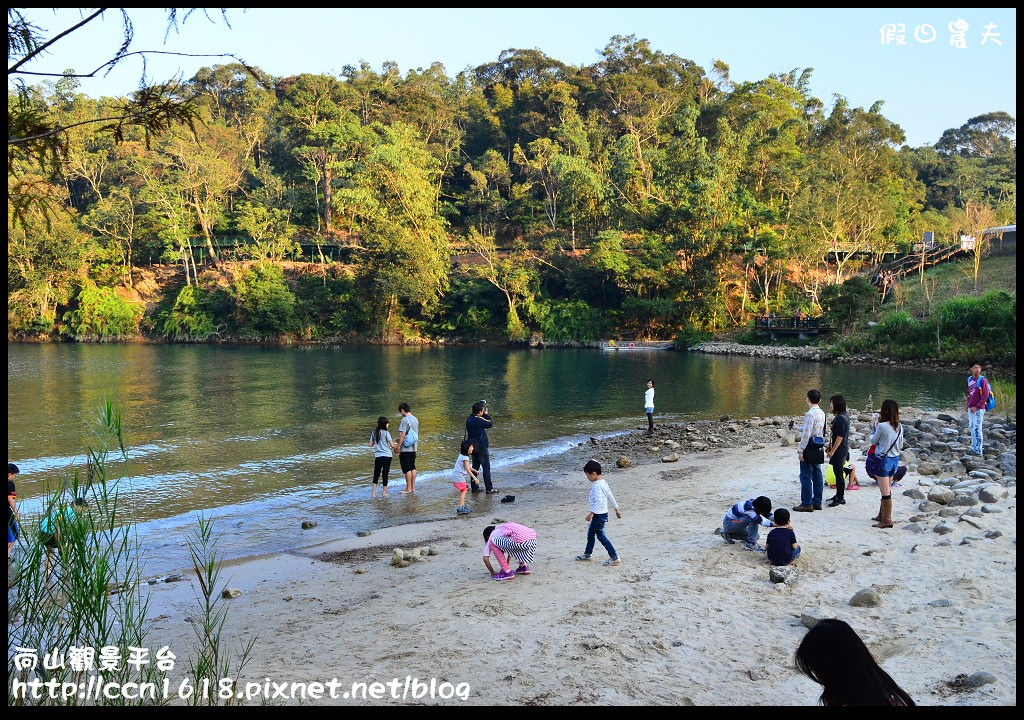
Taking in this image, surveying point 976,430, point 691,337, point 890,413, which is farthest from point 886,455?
point 691,337

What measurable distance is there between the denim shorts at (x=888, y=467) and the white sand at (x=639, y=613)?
A: 73 centimetres

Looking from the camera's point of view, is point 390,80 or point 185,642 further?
point 390,80

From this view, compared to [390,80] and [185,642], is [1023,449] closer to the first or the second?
[185,642]

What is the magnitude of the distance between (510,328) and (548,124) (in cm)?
2664

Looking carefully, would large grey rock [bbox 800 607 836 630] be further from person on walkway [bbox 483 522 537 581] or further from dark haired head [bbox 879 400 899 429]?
dark haired head [bbox 879 400 899 429]

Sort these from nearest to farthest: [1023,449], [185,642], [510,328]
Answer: [1023,449] → [185,642] → [510,328]

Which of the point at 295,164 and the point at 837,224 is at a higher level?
the point at 295,164

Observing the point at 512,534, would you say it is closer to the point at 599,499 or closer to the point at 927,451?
the point at 599,499

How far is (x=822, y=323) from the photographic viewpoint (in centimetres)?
5088

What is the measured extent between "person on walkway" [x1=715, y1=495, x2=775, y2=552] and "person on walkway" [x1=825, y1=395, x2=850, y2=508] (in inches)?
86.7

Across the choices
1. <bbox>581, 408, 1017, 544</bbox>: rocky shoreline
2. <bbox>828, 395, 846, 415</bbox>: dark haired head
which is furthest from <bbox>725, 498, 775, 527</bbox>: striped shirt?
<bbox>828, 395, 846, 415</bbox>: dark haired head

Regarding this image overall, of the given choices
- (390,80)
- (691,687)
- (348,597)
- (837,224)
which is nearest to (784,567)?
(691,687)

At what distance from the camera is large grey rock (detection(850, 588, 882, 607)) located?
7562 mm

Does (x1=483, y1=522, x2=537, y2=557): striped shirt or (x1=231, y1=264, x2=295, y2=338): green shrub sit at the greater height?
(x1=231, y1=264, x2=295, y2=338): green shrub
